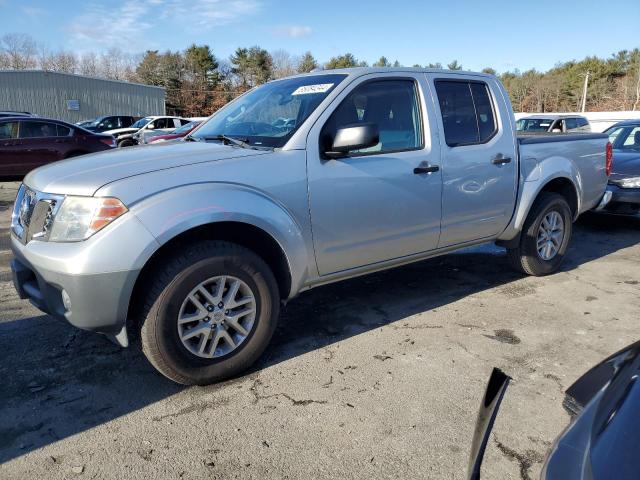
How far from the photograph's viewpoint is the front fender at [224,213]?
108 inches

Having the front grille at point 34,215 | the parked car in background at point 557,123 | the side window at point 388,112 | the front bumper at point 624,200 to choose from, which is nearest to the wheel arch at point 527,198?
the side window at point 388,112

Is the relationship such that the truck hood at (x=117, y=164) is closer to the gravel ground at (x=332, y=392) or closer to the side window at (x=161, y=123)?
the gravel ground at (x=332, y=392)

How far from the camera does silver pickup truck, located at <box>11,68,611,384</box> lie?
107 inches

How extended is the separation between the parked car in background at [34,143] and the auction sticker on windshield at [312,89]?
33.4 ft

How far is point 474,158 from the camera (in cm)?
421

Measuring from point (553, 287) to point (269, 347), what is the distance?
2.93 meters

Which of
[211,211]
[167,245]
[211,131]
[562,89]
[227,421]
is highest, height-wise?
[562,89]

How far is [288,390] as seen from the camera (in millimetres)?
3059

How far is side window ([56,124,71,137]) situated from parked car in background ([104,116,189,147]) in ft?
20.2

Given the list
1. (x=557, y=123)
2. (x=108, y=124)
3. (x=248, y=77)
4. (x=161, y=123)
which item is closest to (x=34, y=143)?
(x=161, y=123)

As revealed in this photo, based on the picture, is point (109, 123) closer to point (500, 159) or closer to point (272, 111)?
point (272, 111)

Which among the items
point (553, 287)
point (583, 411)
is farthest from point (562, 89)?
point (583, 411)

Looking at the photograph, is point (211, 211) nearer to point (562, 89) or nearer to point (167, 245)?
point (167, 245)

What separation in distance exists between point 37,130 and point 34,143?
0.38 meters
